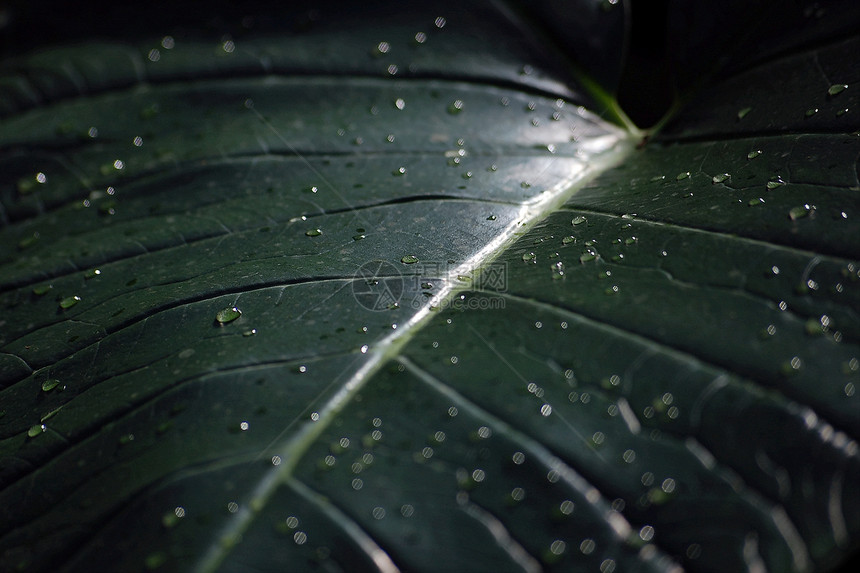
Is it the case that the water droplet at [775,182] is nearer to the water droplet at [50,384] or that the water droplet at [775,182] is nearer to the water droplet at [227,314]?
the water droplet at [227,314]

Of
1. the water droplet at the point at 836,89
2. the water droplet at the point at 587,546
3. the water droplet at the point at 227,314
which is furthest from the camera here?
the water droplet at the point at 836,89

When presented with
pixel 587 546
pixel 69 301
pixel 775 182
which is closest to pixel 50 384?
pixel 69 301

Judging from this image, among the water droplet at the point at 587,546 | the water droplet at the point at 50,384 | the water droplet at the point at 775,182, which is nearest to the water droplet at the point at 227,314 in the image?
the water droplet at the point at 50,384

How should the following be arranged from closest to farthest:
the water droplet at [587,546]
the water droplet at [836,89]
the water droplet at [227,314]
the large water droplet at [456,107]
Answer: the water droplet at [587,546]
the water droplet at [227,314]
the water droplet at [836,89]
the large water droplet at [456,107]

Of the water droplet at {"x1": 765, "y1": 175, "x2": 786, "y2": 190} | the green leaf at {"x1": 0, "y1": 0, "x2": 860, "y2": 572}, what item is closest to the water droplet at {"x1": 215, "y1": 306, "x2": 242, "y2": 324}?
the green leaf at {"x1": 0, "y1": 0, "x2": 860, "y2": 572}

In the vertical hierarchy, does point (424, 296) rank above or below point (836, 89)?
above

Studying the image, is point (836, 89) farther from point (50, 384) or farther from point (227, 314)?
point (50, 384)

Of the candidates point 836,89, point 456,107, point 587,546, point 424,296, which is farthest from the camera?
point 456,107
